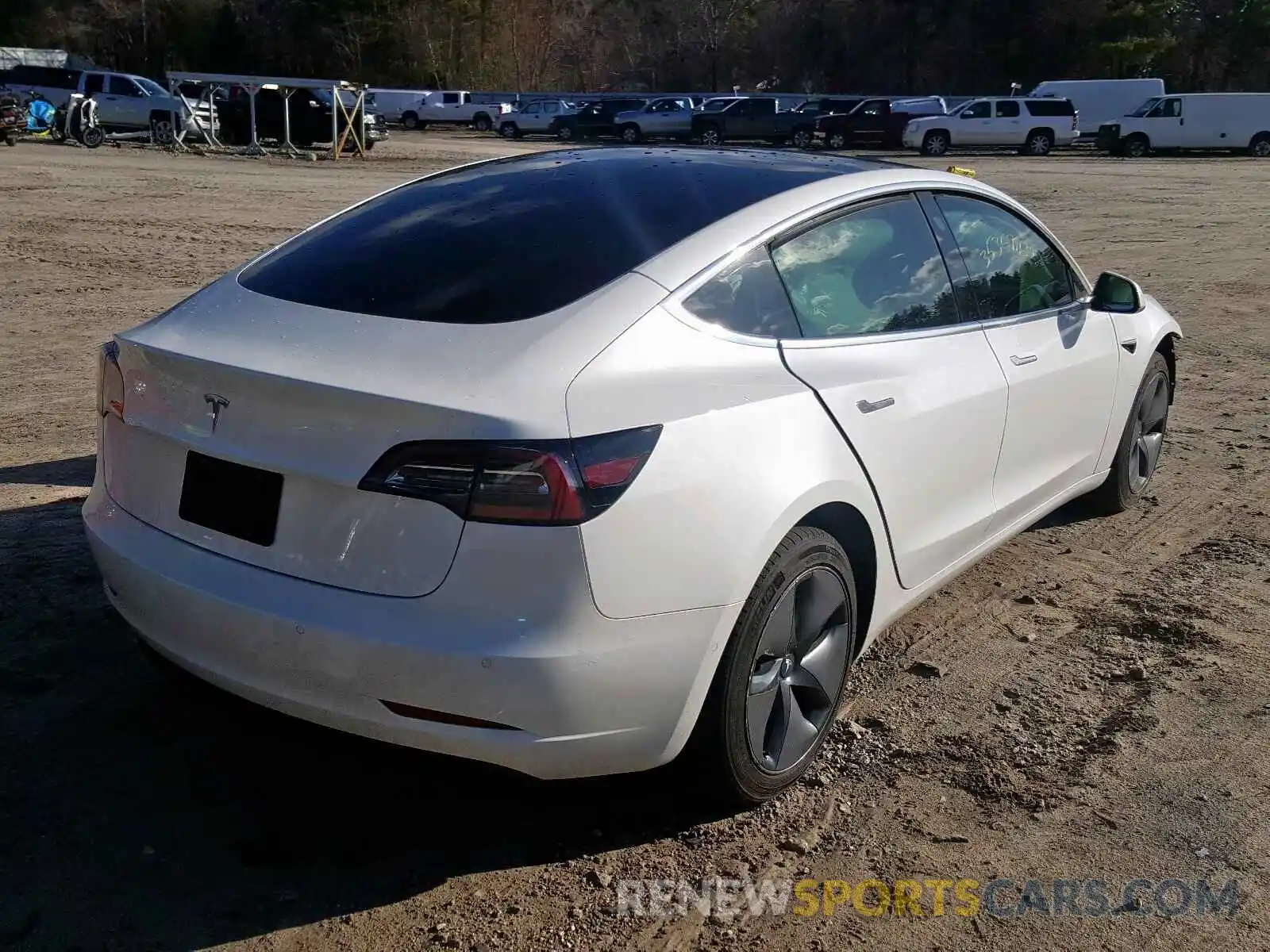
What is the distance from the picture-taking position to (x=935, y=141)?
39.8m

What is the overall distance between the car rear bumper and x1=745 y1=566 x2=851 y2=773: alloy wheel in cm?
29

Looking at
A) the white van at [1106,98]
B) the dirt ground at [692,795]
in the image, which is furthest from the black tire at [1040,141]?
the dirt ground at [692,795]

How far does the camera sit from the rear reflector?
278cm

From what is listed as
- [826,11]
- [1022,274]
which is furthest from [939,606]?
[826,11]

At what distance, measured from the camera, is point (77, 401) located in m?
7.45

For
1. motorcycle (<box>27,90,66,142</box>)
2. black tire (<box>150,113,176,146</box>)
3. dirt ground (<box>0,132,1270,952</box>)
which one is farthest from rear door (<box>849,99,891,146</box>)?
dirt ground (<box>0,132,1270,952</box>)

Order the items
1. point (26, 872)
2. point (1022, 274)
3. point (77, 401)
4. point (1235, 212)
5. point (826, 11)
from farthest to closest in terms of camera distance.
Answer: point (826, 11)
point (1235, 212)
point (77, 401)
point (1022, 274)
point (26, 872)

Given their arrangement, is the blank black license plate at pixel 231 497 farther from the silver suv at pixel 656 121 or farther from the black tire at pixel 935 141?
the silver suv at pixel 656 121

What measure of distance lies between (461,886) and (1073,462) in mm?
3107

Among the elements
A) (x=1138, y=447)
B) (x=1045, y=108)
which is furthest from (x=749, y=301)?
(x=1045, y=108)

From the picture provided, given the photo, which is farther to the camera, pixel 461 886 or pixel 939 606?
pixel 939 606

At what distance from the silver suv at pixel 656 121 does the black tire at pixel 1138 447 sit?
4084 centimetres

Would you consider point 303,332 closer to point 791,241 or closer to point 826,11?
point 791,241

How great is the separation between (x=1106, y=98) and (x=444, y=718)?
46735 millimetres
